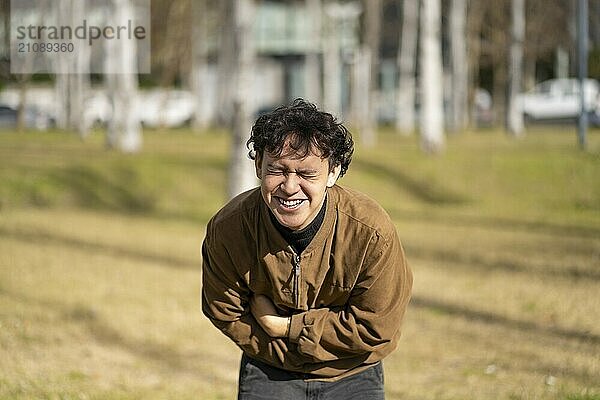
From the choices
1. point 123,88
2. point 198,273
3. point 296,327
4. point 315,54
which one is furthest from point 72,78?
point 296,327

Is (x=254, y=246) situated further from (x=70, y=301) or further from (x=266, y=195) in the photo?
(x=70, y=301)

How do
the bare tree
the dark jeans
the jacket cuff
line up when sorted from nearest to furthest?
the jacket cuff → the dark jeans → the bare tree

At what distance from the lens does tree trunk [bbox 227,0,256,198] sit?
1620cm

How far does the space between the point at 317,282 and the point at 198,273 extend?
30.1 feet

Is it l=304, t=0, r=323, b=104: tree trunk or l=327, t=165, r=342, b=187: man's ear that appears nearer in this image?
l=327, t=165, r=342, b=187: man's ear

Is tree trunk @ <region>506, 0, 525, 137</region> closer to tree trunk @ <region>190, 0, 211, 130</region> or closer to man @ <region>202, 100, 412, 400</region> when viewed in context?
tree trunk @ <region>190, 0, 211, 130</region>

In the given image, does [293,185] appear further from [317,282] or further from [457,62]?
[457,62]

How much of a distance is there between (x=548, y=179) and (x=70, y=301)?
11404 mm

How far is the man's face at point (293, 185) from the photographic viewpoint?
12.8ft

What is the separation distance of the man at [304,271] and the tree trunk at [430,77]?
61.0 feet

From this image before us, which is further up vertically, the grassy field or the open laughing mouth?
the open laughing mouth

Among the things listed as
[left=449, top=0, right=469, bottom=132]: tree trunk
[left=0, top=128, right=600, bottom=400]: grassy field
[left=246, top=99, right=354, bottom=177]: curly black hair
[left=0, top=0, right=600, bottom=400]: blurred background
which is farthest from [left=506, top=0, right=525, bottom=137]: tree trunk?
[left=246, top=99, right=354, bottom=177]: curly black hair

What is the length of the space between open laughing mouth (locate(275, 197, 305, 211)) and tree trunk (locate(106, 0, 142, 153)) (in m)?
21.8

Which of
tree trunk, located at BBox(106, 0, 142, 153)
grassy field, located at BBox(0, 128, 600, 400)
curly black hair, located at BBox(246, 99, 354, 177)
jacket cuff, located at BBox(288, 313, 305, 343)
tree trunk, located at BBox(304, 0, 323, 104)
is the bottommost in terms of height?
grassy field, located at BBox(0, 128, 600, 400)
